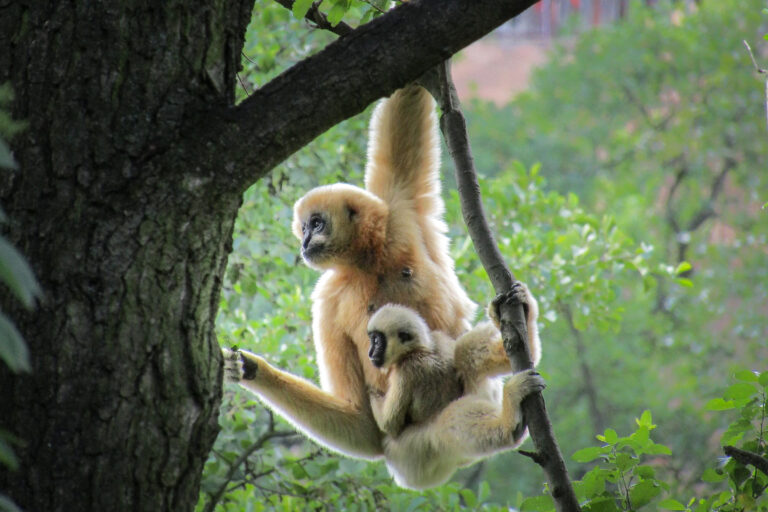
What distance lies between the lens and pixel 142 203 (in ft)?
6.27

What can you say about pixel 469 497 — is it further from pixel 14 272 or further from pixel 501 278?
pixel 14 272

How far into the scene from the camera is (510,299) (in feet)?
8.23

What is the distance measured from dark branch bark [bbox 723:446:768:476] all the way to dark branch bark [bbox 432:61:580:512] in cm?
46

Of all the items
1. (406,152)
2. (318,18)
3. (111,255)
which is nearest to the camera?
(111,255)

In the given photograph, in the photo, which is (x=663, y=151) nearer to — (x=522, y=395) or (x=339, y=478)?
(x=339, y=478)

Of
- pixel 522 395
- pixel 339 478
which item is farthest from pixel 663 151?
pixel 522 395

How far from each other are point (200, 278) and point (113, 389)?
1.08 ft

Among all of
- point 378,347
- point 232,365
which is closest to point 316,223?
point 378,347

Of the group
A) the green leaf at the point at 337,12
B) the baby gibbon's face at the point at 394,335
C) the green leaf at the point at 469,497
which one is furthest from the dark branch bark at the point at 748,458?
the green leaf at the point at 469,497

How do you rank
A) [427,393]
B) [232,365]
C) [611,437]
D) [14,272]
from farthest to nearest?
[427,393]
[232,365]
[611,437]
[14,272]

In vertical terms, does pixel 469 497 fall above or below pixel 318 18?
below

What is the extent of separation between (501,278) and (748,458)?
0.84 meters

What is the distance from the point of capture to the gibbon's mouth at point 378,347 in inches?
127

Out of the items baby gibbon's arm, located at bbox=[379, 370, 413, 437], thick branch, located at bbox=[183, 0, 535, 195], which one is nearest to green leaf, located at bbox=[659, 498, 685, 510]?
baby gibbon's arm, located at bbox=[379, 370, 413, 437]
